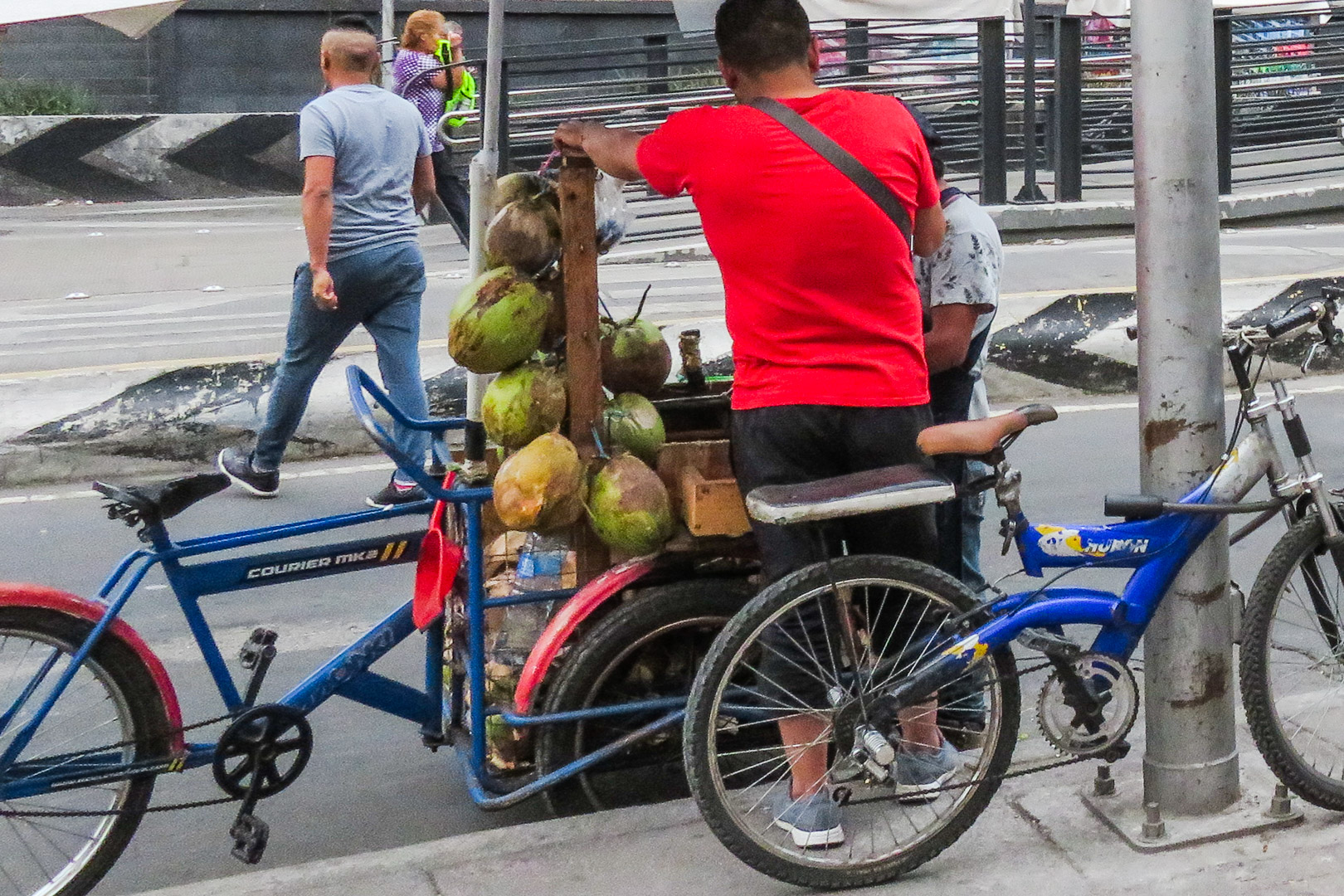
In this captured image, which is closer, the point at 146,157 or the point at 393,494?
the point at 393,494

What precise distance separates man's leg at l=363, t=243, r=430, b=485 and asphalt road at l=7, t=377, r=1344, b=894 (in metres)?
0.65

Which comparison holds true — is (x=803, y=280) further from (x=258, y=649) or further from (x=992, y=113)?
(x=992, y=113)

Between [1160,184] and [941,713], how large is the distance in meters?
1.21

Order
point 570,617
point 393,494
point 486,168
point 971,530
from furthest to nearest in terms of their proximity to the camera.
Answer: point 393,494, point 486,168, point 971,530, point 570,617

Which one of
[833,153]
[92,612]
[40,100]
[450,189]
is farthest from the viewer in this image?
[40,100]

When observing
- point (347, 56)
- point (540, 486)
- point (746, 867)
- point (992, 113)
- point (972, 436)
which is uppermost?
point (992, 113)

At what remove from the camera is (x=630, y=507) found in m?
3.42

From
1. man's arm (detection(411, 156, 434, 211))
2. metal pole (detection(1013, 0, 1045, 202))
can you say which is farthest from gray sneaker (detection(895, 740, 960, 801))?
metal pole (detection(1013, 0, 1045, 202))

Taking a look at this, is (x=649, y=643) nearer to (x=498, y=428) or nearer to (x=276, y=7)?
(x=498, y=428)

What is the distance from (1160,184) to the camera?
121 inches

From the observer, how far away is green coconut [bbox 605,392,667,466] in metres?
3.59

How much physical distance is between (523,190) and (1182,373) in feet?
4.91

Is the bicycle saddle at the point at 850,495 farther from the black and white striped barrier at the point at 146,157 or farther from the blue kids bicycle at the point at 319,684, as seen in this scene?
the black and white striped barrier at the point at 146,157

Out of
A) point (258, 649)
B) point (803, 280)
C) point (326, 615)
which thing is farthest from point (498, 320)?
point (326, 615)
